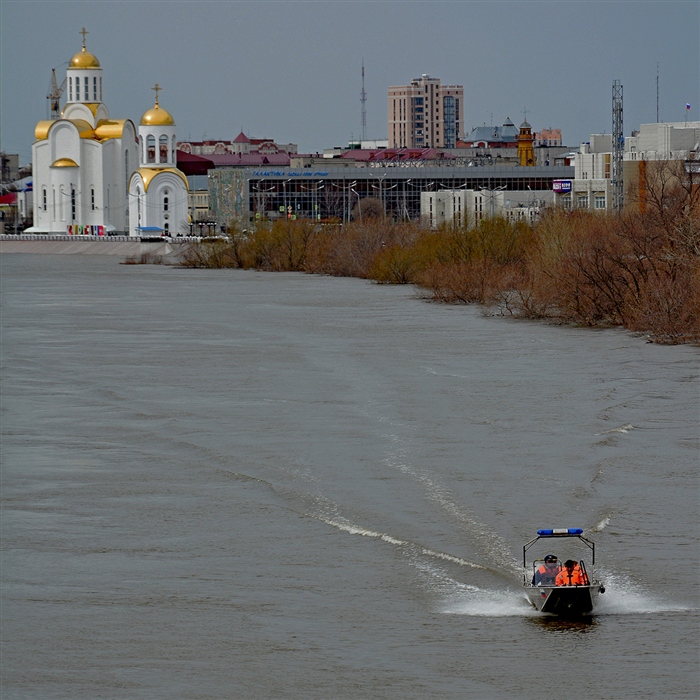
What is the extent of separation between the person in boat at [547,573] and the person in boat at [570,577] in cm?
4

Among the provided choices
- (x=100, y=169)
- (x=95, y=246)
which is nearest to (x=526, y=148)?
(x=100, y=169)

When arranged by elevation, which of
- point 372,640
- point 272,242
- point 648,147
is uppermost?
point 648,147

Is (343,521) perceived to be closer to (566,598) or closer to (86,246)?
(566,598)

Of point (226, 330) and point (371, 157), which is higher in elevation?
point (371, 157)

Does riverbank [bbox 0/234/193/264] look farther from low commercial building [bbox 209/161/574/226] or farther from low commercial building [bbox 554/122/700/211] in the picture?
low commercial building [bbox 554/122/700/211]

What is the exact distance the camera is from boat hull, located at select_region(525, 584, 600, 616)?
388 inches

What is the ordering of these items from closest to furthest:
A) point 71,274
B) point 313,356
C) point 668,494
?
point 668,494
point 313,356
point 71,274

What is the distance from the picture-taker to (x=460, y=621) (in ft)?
32.2

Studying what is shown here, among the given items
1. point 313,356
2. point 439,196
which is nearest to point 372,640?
point 313,356

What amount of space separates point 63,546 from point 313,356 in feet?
42.2

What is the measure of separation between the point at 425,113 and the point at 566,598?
183 metres

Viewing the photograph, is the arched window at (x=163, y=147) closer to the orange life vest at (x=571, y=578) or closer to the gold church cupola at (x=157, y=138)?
the gold church cupola at (x=157, y=138)

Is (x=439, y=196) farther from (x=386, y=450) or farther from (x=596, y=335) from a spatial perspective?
(x=386, y=450)

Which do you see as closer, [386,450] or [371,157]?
[386,450]
